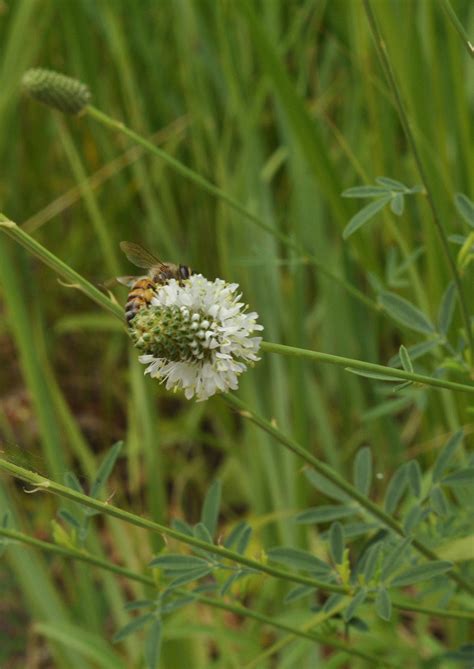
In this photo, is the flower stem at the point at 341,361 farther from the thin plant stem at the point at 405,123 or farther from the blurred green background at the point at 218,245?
the blurred green background at the point at 218,245

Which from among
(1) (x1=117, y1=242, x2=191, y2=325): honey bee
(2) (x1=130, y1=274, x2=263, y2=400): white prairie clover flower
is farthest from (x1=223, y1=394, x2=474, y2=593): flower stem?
(1) (x1=117, y1=242, x2=191, y2=325): honey bee

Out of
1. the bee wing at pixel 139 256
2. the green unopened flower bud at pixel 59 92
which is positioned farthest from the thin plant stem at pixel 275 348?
the green unopened flower bud at pixel 59 92

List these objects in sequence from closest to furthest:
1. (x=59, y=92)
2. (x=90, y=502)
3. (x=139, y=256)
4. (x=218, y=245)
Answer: (x=90, y=502)
(x=139, y=256)
(x=59, y=92)
(x=218, y=245)

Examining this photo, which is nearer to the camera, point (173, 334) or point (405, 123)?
point (173, 334)

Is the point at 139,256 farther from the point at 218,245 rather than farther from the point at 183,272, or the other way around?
the point at 218,245

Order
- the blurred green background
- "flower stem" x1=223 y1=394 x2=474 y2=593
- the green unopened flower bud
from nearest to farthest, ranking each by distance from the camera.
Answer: "flower stem" x1=223 y1=394 x2=474 y2=593 → the green unopened flower bud → the blurred green background

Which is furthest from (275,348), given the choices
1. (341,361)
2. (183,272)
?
(183,272)

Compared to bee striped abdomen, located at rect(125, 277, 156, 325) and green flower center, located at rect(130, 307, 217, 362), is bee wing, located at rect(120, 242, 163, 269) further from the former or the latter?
green flower center, located at rect(130, 307, 217, 362)
